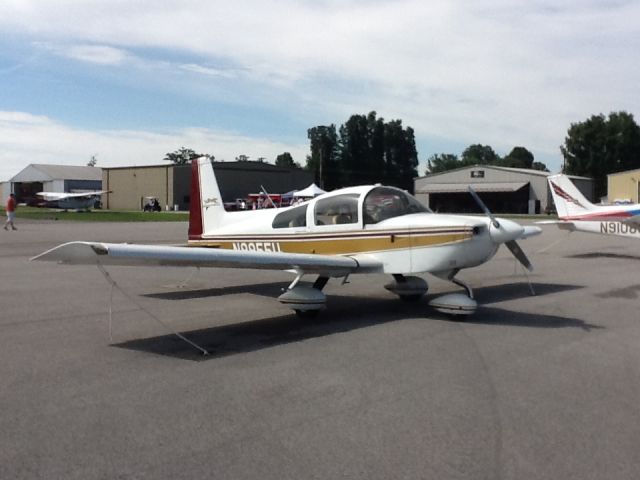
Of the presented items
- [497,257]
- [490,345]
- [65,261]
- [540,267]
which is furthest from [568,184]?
[65,261]

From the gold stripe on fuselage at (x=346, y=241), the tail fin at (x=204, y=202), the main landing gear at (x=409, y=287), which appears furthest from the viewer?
the tail fin at (x=204, y=202)

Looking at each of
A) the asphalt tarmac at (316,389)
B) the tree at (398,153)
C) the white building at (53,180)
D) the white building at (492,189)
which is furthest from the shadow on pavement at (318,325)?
the white building at (53,180)

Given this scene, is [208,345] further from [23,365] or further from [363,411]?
[363,411]

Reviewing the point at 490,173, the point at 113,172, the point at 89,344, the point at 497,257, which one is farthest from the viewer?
the point at 113,172

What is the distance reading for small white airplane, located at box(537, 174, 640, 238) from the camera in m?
17.9

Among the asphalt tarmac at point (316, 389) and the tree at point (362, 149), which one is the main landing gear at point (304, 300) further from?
the tree at point (362, 149)

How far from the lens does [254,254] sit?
7.62m

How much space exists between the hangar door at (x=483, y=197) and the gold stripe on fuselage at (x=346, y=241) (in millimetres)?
57232

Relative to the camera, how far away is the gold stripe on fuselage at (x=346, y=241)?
829 cm

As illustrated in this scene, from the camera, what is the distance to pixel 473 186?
7138cm

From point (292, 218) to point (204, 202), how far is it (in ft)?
8.70

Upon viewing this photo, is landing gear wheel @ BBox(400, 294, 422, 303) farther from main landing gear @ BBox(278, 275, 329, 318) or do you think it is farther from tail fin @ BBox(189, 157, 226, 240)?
tail fin @ BBox(189, 157, 226, 240)

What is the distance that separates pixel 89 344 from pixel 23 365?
94 centimetres

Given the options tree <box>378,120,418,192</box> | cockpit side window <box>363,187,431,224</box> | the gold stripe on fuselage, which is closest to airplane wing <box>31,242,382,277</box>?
the gold stripe on fuselage
